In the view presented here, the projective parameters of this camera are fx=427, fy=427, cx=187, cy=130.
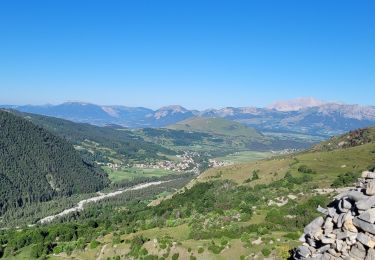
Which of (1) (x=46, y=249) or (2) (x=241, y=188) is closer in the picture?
(1) (x=46, y=249)

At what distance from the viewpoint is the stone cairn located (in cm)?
2973

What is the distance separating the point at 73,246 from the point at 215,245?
45.2 meters

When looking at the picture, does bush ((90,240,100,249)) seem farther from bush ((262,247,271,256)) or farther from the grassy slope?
the grassy slope

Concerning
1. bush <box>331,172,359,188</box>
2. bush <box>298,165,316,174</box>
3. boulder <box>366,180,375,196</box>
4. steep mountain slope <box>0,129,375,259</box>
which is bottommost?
steep mountain slope <box>0,129,375,259</box>

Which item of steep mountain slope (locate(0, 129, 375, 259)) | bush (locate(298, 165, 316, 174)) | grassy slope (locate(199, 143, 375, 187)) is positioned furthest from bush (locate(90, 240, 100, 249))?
bush (locate(298, 165, 316, 174))

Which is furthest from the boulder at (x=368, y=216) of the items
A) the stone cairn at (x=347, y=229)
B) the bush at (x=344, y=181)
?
the bush at (x=344, y=181)

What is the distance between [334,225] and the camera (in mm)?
33125

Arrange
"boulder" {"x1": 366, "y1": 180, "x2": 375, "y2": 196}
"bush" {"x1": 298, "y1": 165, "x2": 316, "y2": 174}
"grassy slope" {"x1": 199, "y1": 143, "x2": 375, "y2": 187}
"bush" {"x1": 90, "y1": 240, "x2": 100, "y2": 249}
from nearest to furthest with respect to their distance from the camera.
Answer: "boulder" {"x1": 366, "y1": 180, "x2": 375, "y2": 196}, "bush" {"x1": 90, "y1": 240, "x2": 100, "y2": 249}, "grassy slope" {"x1": 199, "y1": 143, "x2": 375, "y2": 187}, "bush" {"x1": 298, "y1": 165, "x2": 316, "y2": 174}

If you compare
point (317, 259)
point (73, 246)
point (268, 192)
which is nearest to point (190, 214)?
point (268, 192)

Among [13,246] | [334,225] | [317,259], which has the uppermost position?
[334,225]

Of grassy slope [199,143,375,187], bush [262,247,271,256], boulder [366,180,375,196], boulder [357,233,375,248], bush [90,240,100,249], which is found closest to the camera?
boulder [357,233,375,248]

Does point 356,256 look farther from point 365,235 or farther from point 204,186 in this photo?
point 204,186

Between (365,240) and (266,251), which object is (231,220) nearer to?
(266,251)

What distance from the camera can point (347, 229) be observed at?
102ft
